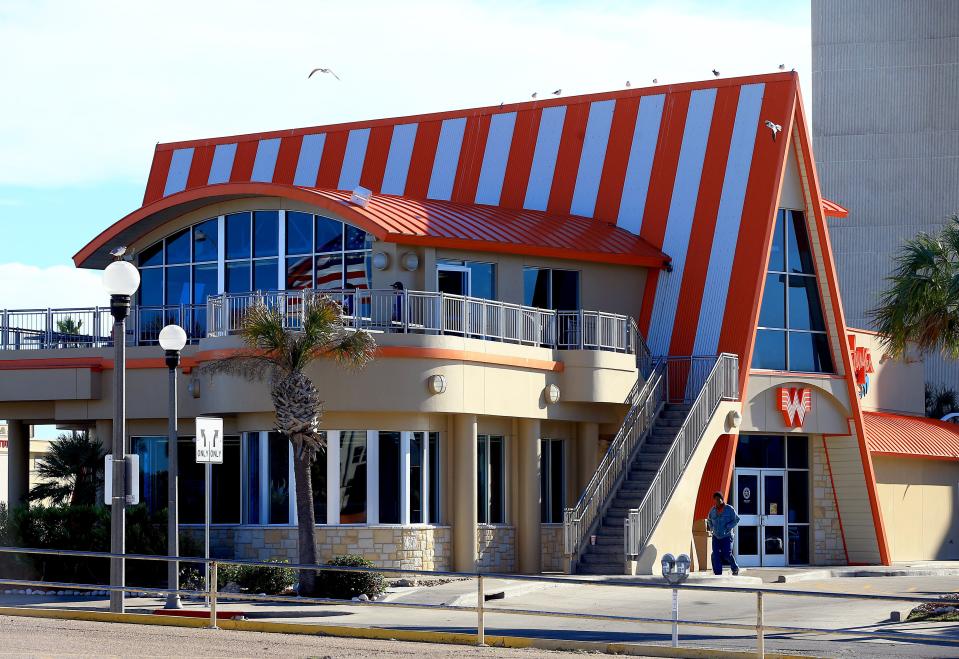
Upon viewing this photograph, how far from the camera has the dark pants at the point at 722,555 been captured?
3025 centimetres

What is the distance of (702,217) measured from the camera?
35406mm

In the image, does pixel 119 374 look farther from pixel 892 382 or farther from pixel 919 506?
pixel 892 382

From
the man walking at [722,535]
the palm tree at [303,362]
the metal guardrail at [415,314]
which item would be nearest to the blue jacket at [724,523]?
the man walking at [722,535]

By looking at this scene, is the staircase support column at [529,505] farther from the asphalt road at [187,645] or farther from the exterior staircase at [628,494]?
the asphalt road at [187,645]

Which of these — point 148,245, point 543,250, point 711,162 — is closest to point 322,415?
point 543,250

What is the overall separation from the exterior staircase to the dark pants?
175 cm

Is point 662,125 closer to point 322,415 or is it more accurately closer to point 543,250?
point 543,250

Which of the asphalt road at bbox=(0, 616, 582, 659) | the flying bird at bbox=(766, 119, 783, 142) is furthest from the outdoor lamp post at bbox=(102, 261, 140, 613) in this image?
Result: the flying bird at bbox=(766, 119, 783, 142)

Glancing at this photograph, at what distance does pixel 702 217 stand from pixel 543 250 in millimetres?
4519

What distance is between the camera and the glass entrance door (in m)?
35.6

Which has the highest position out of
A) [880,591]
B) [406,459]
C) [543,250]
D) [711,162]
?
[711,162]

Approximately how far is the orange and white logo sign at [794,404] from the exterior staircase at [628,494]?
292 centimetres

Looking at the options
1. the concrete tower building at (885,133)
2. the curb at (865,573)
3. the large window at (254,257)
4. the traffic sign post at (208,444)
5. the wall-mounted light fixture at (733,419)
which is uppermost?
the concrete tower building at (885,133)

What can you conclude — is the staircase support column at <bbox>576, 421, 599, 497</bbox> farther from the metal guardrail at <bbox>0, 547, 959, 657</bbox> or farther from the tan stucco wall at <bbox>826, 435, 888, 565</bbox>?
the metal guardrail at <bbox>0, 547, 959, 657</bbox>
